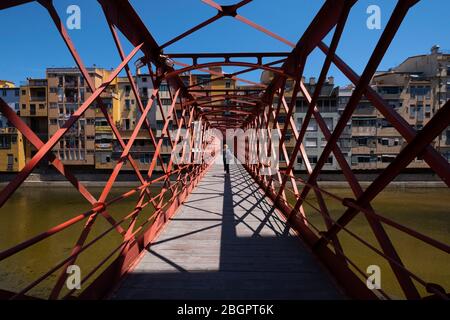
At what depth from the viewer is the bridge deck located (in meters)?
3.25

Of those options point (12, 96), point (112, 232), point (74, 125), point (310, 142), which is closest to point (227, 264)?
point (112, 232)

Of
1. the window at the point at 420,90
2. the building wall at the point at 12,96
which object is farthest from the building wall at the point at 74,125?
the window at the point at 420,90

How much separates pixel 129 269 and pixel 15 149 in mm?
47683

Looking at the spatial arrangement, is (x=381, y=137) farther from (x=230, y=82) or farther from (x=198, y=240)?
(x=198, y=240)

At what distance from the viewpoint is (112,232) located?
774 inches

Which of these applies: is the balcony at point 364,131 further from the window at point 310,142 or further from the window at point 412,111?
the window at point 310,142

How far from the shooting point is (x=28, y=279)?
13.5 m

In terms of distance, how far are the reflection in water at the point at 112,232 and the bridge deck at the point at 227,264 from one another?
9069 millimetres

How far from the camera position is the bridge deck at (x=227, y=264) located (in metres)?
3.25

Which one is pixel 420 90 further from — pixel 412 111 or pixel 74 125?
pixel 74 125

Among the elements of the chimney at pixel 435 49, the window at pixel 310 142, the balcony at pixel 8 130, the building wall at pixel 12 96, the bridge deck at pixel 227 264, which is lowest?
the bridge deck at pixel 227 264

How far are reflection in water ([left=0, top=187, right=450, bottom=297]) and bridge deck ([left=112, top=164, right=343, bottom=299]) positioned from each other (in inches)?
357

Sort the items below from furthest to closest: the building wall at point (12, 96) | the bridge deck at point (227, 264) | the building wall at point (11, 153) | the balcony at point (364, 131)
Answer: the building wall at point (12, 96)
the building wall at point (11, 153)
the balcony at point (364, 131)
the bridge deck at point (227, 264)
